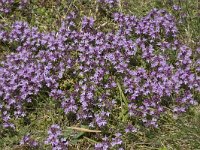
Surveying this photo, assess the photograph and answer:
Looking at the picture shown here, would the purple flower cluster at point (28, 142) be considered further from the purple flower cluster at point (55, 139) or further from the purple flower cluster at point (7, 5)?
the purple flower cluster at point (7, 5)

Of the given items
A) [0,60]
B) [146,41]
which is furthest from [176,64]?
[0,60]

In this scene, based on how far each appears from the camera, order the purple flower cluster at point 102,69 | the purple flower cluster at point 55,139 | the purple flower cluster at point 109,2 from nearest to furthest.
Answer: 1. the purple flower cluster at point 55,139
2. the purple flower cluster at point 102,69
3. the purple flower cluster at point 109,2

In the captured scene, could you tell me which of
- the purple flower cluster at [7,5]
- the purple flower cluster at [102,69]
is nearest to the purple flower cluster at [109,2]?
the purple flower cluster at [102,69]

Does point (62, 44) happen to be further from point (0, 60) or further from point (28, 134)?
point (28, 134)

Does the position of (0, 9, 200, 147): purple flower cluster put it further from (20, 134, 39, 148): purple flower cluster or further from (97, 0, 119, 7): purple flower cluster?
(97, 0, 119, 7): purple flower cluster

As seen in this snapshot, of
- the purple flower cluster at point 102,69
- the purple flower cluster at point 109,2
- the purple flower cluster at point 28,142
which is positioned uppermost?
the purple flower cluster at point 109,2

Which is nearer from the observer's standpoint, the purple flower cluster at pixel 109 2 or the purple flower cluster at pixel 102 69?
the purple flower cluster at pixel 102 69
